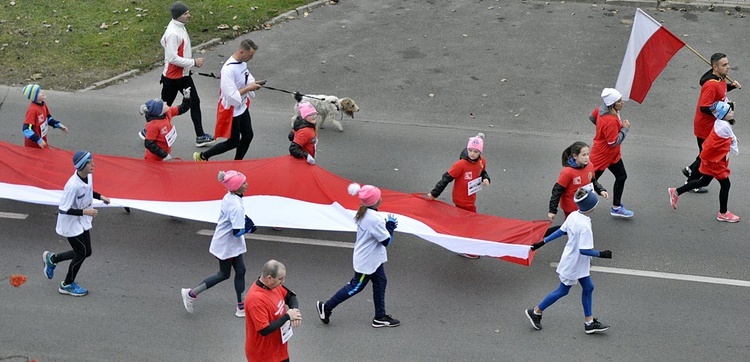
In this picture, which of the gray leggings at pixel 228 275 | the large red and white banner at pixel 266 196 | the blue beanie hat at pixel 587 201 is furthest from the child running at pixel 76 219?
the blue beanie hat at pixel 587 201

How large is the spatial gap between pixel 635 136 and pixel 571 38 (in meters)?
4.02

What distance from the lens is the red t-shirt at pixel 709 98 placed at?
11109 mm

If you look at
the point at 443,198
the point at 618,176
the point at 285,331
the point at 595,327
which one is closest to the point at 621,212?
the point at 618,176

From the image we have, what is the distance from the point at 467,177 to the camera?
974 centimetres

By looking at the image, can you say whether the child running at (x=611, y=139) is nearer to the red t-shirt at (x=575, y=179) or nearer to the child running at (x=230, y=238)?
the red t-shirt at (x=575, y=179)

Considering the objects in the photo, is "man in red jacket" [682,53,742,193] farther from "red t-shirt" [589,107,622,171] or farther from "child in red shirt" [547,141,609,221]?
"child in red shirt" [547,141,609,221]

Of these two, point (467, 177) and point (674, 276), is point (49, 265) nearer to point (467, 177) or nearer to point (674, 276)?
point (467, 177)

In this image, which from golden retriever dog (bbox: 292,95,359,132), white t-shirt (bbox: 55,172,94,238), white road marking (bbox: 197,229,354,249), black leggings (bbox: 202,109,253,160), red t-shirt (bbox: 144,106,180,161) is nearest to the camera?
white t-shirt (bbox: 55,172,94,238)

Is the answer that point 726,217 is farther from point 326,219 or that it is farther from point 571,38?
point 571,38

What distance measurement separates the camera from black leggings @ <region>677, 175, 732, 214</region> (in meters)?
10.7

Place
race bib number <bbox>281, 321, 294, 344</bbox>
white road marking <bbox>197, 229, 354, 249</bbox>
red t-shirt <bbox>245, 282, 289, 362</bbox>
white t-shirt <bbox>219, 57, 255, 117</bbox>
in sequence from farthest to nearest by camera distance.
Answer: white t-shirt <bbox>219, 57, 255, 117</bbox>
white road marking <bbox>197, 229, 354, 249</bbox>
race bib number <bbox>281, 321, 294, 344</bbox>
red t-shirt <bbox>245, 282, 289, 362</bbox>

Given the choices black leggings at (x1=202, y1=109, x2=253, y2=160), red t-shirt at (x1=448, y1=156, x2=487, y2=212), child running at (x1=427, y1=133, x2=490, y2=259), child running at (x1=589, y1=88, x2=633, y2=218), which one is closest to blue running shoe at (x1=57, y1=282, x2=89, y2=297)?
black leggings at (x1=202, y1=109, x2=253, y2=160)

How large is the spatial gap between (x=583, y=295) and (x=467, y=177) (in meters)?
1.93

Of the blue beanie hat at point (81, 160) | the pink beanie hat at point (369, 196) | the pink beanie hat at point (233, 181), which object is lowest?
the blue beanie hat at point (81, 160)
